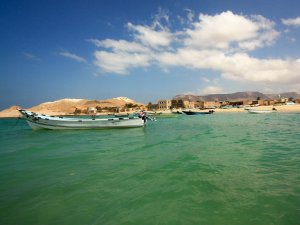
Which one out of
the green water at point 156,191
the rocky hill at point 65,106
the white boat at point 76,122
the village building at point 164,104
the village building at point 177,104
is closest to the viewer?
the green water at point 156,191

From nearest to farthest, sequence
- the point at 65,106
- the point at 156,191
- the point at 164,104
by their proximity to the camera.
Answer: the point at 156,191
the point at 164,104
the point at 65,106

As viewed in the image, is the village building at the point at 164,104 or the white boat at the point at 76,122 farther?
the village building at the point at 164,104

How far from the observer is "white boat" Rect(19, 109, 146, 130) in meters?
32.1

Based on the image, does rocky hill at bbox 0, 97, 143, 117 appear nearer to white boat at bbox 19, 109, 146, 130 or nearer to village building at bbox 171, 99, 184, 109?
village building at bbox 171, 99, 184, 109

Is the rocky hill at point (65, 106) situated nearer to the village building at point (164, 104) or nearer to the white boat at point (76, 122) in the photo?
the village building at point (164, 104)

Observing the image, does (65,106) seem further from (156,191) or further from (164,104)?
(156,191)

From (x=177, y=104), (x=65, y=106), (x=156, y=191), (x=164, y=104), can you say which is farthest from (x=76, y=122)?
(x=65, y=106)

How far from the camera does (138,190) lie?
23.4 ft

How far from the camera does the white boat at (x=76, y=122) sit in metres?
32.1

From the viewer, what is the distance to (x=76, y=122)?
3219 centimetres

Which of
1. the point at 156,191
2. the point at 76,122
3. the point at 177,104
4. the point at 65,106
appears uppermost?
the point at 65,106

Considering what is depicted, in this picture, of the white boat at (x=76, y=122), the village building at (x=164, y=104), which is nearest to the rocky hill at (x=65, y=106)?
the village building at (x=164, y=104)

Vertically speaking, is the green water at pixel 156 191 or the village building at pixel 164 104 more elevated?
the village building at pixel 164 104

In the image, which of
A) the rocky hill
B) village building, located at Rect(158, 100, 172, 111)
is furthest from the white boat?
the rocky hill
